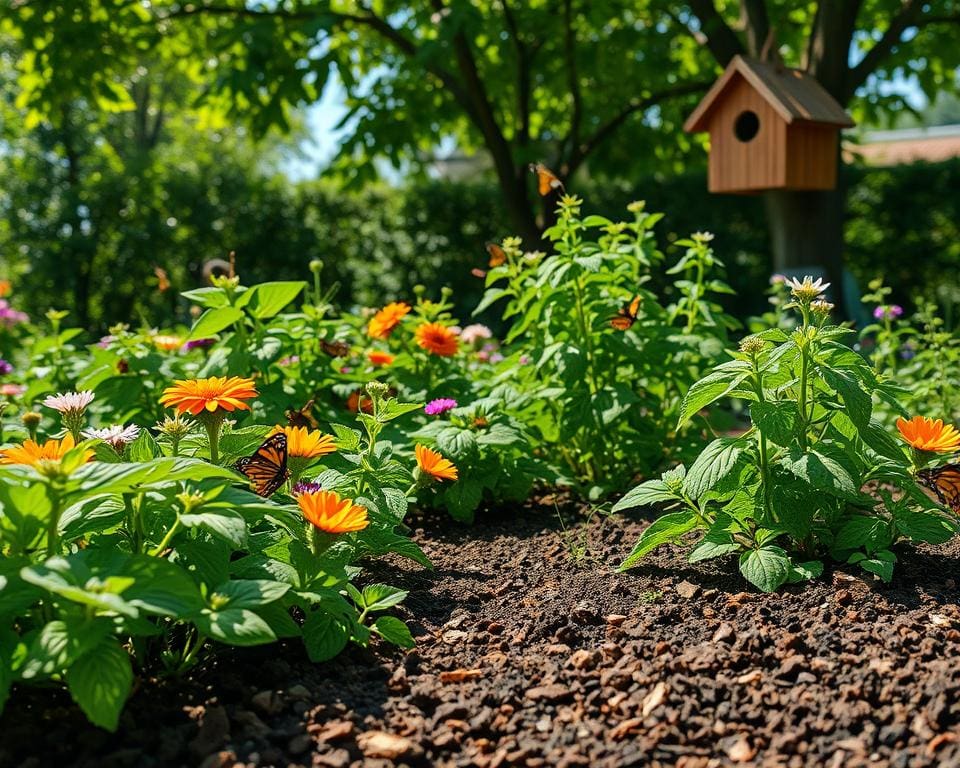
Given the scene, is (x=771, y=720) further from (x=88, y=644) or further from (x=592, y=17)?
(x=592, y=17)

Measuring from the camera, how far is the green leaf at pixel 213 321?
10.1ft

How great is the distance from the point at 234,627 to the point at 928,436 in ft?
5.80

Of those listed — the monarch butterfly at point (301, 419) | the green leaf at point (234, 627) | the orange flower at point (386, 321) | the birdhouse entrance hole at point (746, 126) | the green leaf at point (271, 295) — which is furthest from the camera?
the birdhouse entrance hole at point (746, 126)

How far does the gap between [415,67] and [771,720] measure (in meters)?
6.13

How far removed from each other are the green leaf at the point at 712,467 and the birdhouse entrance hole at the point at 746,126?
10.4ft

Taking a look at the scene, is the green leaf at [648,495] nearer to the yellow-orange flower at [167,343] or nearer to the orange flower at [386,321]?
the orange flower at [386,321]

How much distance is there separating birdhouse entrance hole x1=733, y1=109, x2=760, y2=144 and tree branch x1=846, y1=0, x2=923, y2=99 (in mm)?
1661

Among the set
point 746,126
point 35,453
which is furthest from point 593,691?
point 746,126

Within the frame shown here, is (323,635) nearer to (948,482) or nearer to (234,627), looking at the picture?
(234,627)

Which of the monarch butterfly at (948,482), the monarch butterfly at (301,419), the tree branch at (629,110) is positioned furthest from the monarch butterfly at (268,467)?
the tree branch at (629,110)

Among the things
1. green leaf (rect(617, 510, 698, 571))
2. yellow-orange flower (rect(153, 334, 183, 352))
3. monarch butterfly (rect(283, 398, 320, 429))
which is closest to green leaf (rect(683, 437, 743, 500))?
green leaf (rect(617, 510, 698, 571))

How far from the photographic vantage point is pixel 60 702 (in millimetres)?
1932

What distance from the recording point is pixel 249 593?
1893 millimetres

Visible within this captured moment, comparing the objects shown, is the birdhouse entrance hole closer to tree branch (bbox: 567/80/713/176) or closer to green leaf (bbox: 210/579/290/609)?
tree branch (bbox: 567/80/713/176)
